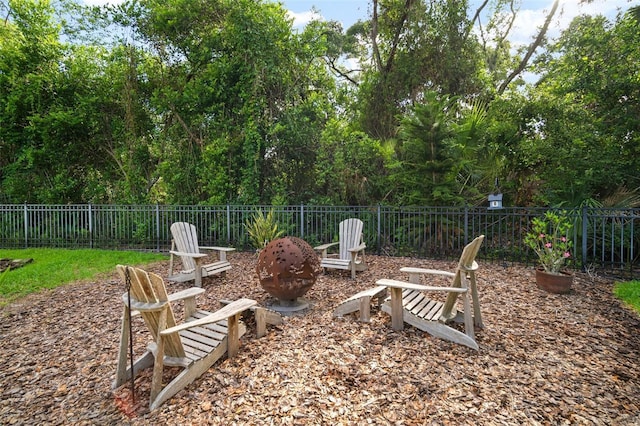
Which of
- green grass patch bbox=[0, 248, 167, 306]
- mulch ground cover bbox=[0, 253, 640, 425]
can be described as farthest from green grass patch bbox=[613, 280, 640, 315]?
green grass patch bbox=[0, 248, 167, 306]

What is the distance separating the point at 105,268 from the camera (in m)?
6.57

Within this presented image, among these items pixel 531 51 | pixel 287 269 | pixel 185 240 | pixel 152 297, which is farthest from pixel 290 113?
pixel 531 51

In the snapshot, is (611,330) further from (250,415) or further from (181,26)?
(181,26)

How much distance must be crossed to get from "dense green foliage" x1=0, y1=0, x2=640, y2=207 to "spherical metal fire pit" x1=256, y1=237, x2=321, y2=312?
13.0 feet

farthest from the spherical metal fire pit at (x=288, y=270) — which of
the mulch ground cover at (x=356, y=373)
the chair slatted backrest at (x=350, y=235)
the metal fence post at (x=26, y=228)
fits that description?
the metal fence post at (x=26, y=228)

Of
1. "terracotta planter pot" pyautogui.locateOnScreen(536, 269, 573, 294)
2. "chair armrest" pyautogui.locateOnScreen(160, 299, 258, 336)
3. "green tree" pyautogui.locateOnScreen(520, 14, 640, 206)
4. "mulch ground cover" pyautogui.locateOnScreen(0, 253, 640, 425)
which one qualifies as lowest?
"mulch ground cover" pyautogui.locateOnScreen(0, 253, 640, 425)

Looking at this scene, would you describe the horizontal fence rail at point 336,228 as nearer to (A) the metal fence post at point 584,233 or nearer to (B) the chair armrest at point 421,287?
(A) the metal fence post at point 584,233

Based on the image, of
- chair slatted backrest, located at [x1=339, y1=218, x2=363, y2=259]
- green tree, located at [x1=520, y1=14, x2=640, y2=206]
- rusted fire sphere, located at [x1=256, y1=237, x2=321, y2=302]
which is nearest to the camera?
rusted fire sphere, located at [x1=256, y1=237, x2=321, y2=302]

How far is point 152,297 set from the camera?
2.13 m

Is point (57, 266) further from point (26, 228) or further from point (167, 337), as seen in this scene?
point (167, 337)

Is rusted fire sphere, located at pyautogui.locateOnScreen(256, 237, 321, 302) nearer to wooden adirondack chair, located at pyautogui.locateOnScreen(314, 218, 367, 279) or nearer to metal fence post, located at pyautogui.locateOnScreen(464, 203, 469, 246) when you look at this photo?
wooden adirondack chair, located at pyautogui.locateOnScreen(314, 218, 367, 279)

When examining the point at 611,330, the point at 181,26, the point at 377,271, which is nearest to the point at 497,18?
the point at 181,26

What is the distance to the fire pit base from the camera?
3.84 m

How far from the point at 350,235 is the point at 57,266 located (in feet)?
20.1
